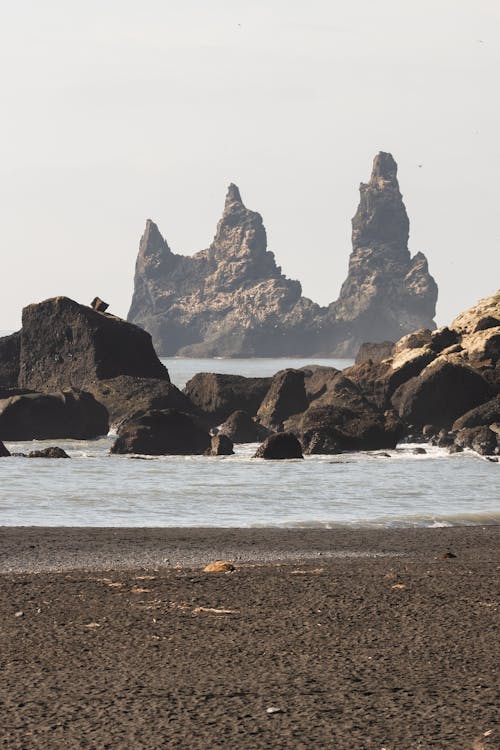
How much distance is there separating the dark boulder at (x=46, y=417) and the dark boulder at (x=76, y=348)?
516 centimetres

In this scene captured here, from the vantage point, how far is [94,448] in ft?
151

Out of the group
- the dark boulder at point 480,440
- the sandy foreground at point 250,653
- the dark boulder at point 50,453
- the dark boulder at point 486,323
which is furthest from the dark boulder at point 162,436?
the sandy foreground at point 250,653

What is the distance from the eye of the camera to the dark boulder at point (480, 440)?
44.7 m

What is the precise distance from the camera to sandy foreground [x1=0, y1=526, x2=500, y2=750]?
7.72 m

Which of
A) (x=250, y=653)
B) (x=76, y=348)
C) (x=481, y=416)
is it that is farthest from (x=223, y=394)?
(x=250, y=653)

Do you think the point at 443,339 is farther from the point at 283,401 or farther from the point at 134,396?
the point at 134,396

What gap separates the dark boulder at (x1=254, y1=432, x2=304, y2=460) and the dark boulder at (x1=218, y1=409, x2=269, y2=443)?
7834 mm

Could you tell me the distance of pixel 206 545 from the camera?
62.6ft

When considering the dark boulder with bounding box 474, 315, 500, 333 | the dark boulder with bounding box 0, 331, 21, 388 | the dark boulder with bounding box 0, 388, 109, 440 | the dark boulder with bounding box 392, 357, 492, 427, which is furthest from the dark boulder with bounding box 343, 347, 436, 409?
the dark boulder with bounding box 0, 331, 21, 388

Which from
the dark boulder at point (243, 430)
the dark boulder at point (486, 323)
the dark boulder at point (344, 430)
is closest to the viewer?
the dark boulder at point (344, 430)

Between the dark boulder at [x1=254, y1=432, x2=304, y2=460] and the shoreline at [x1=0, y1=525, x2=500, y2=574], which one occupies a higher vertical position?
the dark boulder at [x1=254, y1=432, x2=304, y2=460]

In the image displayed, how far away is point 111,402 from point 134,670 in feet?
146

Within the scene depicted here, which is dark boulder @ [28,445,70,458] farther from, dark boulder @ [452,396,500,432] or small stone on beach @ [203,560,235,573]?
small stone on beach @ [203,560,235,573]

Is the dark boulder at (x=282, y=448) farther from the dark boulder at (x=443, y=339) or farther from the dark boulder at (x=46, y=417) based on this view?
the dark boulder at (x=443, y=339)
